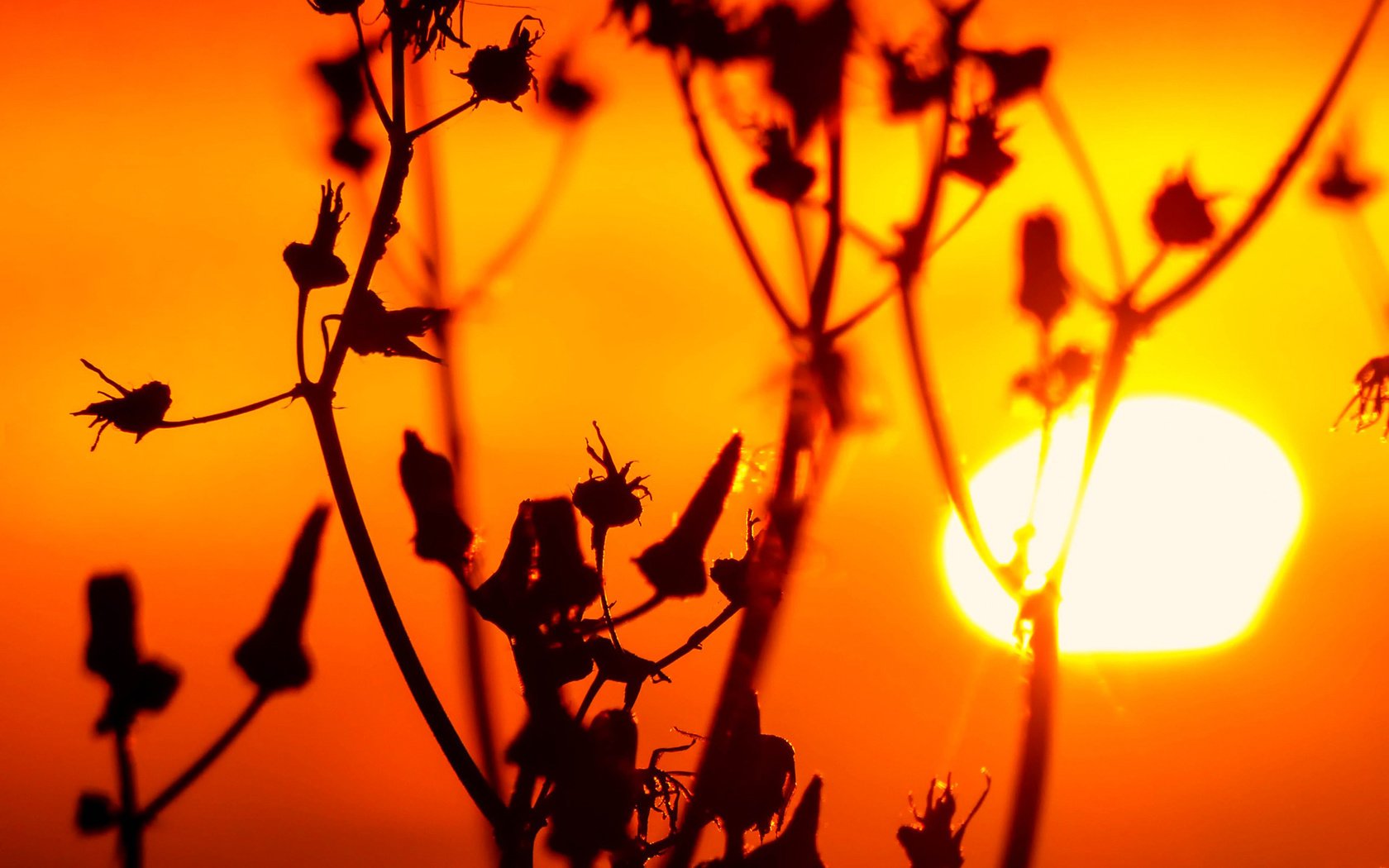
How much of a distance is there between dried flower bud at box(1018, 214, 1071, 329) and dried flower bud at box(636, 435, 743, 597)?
756 mm

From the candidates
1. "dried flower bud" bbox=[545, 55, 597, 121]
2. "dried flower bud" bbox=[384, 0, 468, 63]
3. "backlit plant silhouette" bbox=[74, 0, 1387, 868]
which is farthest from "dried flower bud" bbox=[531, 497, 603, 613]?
"dried flower bud" bbox=[545, 55, 597, 121]

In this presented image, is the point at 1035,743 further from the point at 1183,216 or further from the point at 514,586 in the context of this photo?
the point at 514,586

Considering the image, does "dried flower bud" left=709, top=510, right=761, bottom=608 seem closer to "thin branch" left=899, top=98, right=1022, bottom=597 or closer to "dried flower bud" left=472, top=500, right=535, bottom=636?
"dried flower bud" left=472, top=500, right=535, bottom=636

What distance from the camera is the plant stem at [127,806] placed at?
139cm

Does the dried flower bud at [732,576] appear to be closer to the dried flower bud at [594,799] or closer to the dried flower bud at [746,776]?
the dried flower bud at [746,776]

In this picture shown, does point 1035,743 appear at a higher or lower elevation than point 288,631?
higher

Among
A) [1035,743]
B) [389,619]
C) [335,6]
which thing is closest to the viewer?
[389,619]

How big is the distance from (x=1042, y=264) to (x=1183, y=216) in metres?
0.21

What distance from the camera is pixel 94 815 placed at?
146 cm

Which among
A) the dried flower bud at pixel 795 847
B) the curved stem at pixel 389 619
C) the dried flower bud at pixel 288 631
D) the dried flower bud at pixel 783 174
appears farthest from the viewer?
the dried flower bud at pixel 783 174

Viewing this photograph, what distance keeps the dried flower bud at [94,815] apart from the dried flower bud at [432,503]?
1.21ft

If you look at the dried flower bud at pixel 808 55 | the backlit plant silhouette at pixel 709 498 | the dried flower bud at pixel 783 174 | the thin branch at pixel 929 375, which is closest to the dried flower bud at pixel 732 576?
the backlit plant silhouette at pixel 709 498

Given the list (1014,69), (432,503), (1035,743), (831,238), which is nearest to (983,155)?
(1014,69)

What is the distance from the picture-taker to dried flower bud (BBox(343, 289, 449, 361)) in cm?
163
